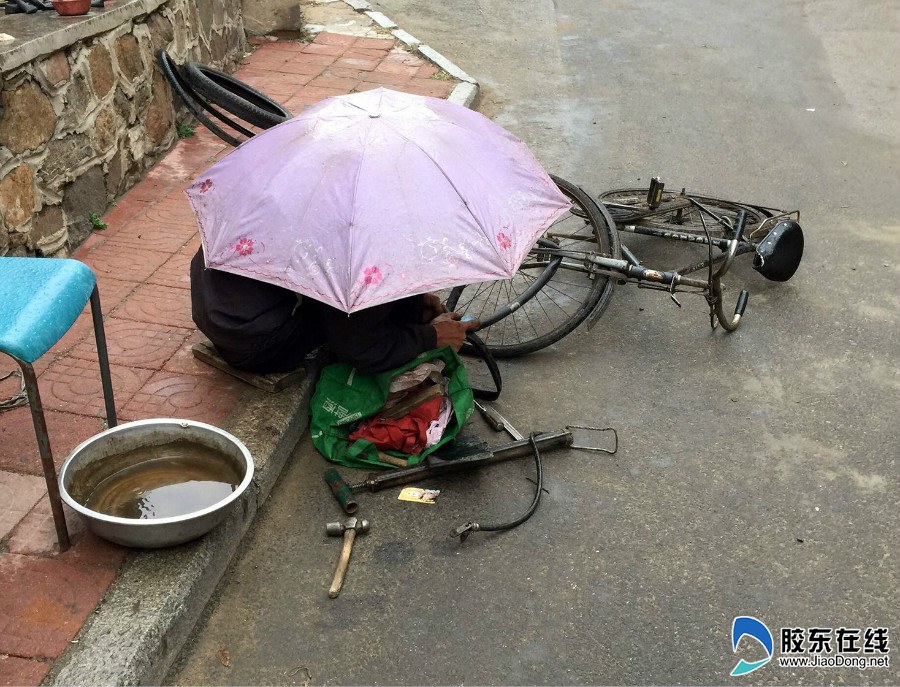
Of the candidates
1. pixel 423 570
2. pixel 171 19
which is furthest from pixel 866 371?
pixel 171 19

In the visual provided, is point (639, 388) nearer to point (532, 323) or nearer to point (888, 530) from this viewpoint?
point (532, 323)

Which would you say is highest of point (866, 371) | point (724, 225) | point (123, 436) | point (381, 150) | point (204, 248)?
point (381, 150)

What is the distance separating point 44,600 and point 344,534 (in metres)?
1.03

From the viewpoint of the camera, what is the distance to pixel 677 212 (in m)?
5.41

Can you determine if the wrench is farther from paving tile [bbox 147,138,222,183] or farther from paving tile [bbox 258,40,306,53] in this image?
paving tile [bbox 258,40,306,53]

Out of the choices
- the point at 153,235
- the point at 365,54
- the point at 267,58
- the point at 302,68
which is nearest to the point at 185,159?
the point at 153,235

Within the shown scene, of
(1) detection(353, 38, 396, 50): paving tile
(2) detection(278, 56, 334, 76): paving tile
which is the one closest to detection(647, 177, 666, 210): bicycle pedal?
(2) detection(278, 56, 334, 76): paving tile

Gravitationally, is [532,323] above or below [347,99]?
below

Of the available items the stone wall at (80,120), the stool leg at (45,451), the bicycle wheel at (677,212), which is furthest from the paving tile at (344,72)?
the stool leg at (45,451)

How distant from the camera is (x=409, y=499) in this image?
3.40 m

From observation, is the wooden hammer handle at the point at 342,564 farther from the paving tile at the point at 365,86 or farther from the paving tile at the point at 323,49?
the paving tile at the point at 323,49

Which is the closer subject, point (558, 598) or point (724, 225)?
point (558, 598)

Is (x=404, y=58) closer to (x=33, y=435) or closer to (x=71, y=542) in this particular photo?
(x=33, y=435)

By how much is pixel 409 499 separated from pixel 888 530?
1.92m
